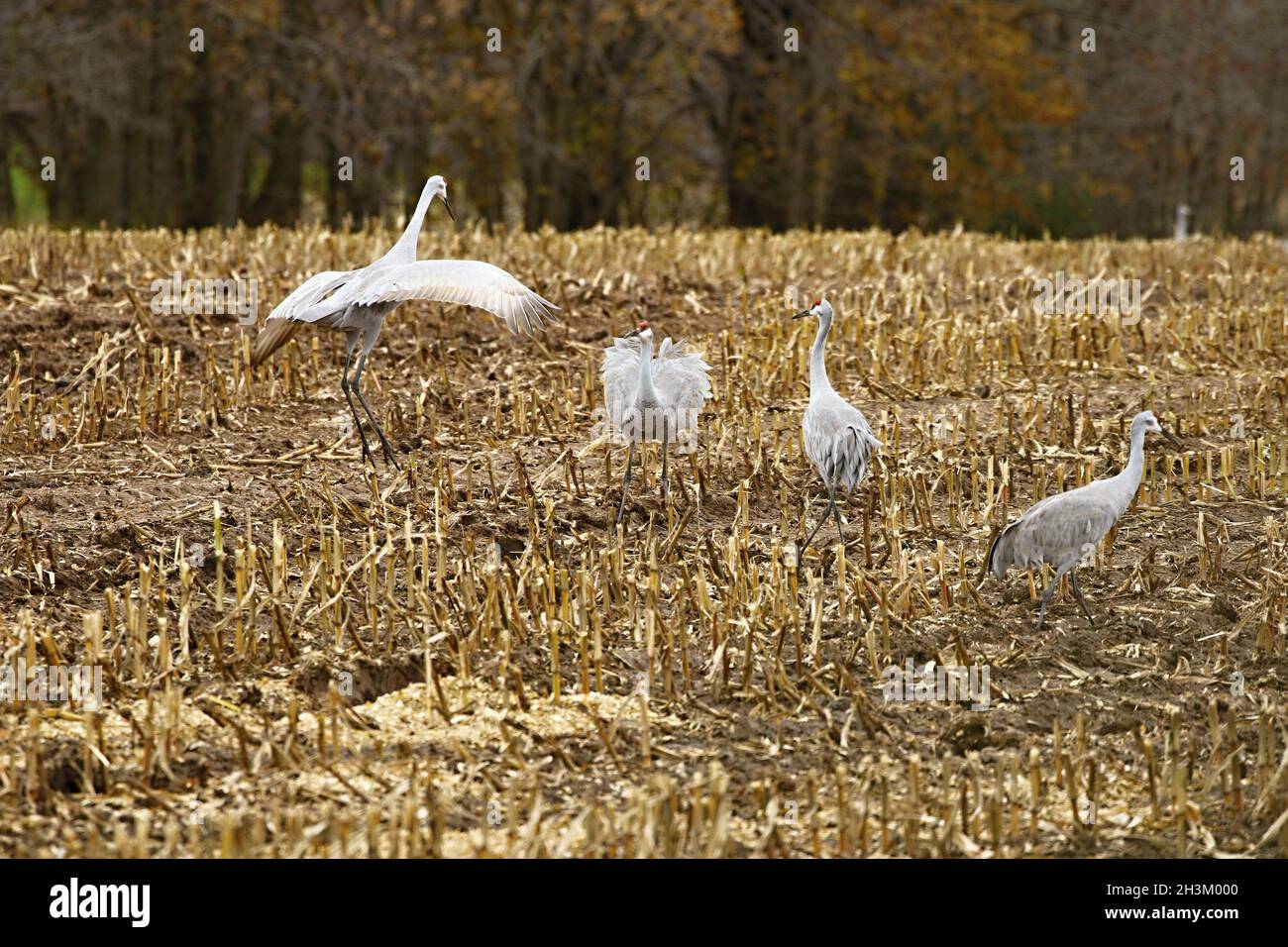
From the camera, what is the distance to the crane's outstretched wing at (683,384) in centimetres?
823

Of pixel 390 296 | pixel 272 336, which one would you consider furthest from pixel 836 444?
pixel 272 336

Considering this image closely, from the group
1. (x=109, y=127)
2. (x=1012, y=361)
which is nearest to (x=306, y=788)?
(x=1012, y=361)

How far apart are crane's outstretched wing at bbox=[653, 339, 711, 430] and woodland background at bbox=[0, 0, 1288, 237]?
15.0m

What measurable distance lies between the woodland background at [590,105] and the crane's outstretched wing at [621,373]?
1487 cm

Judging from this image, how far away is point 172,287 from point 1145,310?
26.5 ft

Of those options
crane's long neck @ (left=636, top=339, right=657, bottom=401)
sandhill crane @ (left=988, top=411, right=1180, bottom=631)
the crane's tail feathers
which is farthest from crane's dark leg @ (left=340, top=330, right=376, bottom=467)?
sandhill crane @ (left=988, top=411, right=1180, bottom=631)

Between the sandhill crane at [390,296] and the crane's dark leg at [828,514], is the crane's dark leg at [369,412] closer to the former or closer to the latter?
the sandhill crane at [390,296]

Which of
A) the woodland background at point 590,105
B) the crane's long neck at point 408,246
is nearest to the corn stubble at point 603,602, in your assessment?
the crane's long neck at point 408,246

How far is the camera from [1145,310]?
46.2ft

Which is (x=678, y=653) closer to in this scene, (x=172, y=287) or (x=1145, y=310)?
(x=172, y=287)

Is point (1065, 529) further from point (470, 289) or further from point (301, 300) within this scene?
point (301, 300)

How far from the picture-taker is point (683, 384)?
27.2 feet

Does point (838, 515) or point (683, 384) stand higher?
point (683, 384)

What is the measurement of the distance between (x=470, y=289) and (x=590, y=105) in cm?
1936
